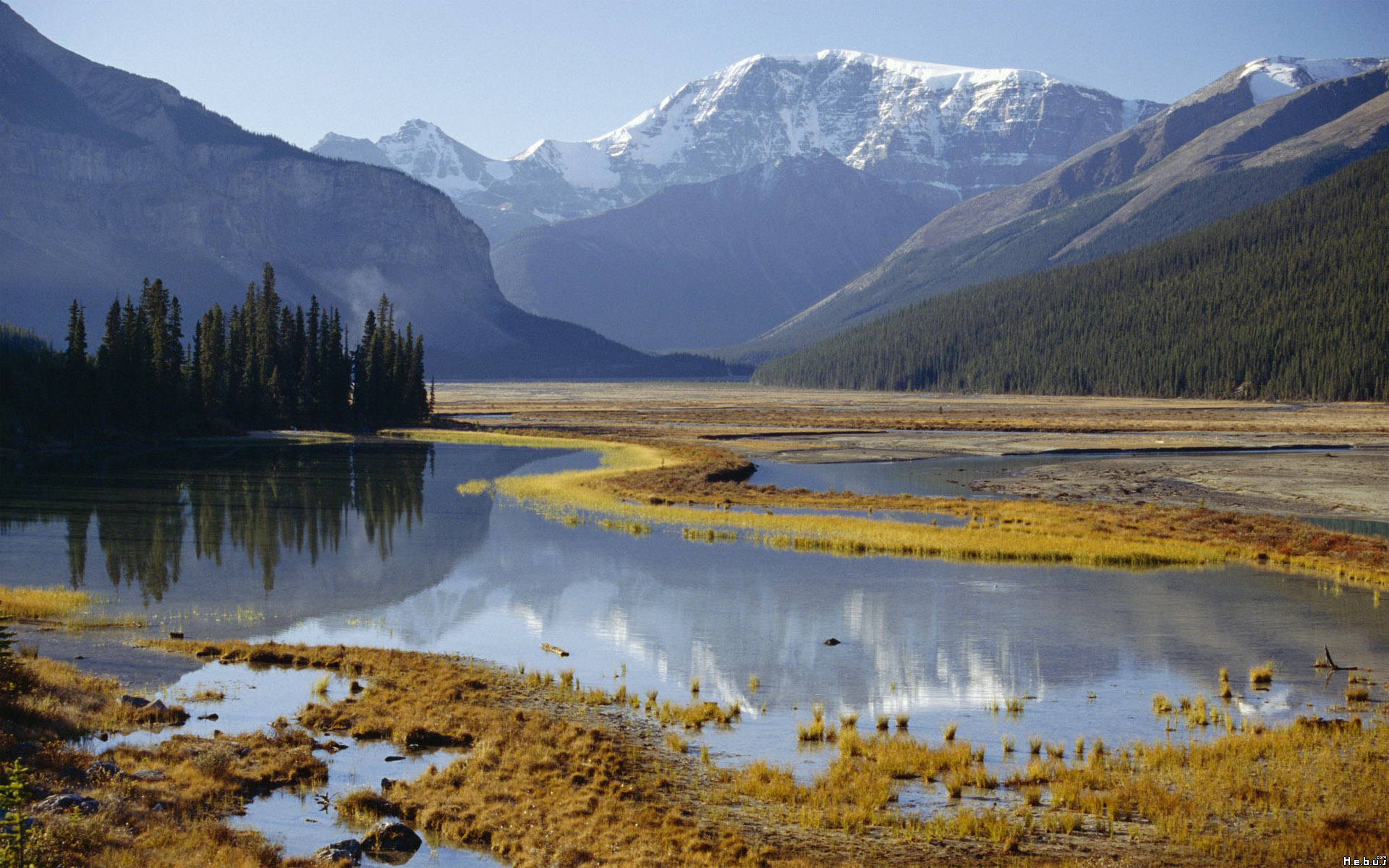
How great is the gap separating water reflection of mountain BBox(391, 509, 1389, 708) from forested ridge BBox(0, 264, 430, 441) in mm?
65751

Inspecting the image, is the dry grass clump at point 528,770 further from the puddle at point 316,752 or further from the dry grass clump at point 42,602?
the dry grass clump at point 42,602

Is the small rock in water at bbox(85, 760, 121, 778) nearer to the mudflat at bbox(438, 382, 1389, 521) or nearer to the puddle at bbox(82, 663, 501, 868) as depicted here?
the puddle at bbox(82, 663, 501, 868)

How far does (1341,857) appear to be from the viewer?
13.7m

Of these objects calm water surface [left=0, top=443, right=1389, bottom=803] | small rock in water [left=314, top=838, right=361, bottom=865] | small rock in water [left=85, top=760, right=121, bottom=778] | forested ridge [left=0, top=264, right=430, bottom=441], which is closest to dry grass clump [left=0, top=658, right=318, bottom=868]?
small rock in water [left=85, top=760, right=121, bottom=778]

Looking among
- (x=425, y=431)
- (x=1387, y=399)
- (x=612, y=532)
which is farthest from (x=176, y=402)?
(x=1387, y=399)

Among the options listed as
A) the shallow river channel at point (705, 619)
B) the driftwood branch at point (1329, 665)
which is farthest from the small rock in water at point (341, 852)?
the driftwood branch at point (1329, 665)

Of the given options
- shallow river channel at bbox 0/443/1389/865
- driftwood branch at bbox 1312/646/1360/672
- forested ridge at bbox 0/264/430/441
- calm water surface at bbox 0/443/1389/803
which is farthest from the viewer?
forested ridge at bbox 0/264/430/441

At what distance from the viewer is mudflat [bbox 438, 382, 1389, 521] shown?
205 feet

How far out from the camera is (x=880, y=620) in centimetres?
3000

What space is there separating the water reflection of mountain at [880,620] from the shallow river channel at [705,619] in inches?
4.2

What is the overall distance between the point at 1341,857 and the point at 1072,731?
631 cm

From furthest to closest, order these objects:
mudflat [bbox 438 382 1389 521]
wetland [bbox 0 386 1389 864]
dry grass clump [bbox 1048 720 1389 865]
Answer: mudflat [bbox 438 382 1389 521] → wetland [bbox 0 386 1389 864] → dry grass clump [bbox 1048 720 1389 865]

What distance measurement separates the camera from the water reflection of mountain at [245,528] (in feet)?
109

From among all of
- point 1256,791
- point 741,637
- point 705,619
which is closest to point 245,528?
point 705,619
